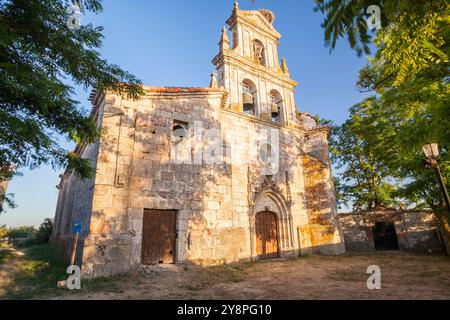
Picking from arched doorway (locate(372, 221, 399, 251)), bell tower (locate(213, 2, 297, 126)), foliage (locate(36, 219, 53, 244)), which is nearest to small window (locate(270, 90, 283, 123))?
bell tower (locate(213, 2, 297, 126))

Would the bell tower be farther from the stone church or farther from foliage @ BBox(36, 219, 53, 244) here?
foliage @ BBox(36, 219, 53, 244)

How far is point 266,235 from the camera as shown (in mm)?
10789

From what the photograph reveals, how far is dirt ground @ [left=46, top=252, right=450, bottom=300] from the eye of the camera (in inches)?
195

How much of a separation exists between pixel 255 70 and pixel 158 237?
941 cm

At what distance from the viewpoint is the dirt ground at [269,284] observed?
4.95m

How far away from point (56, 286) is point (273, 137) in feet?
32.6

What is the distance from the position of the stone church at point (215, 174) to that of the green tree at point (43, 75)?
2061 mm

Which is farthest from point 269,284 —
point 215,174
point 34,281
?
point 34,281

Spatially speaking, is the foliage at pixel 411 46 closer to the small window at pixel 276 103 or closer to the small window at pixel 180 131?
the small window at pixel 180 131

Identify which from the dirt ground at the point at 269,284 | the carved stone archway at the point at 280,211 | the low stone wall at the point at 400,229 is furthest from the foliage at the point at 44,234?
the low stone wall at the point at 400,229

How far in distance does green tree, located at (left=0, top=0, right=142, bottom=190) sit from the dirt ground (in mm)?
2954

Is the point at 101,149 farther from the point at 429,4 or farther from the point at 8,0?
the point at 429,4

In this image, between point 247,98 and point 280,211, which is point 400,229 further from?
point 247,98
